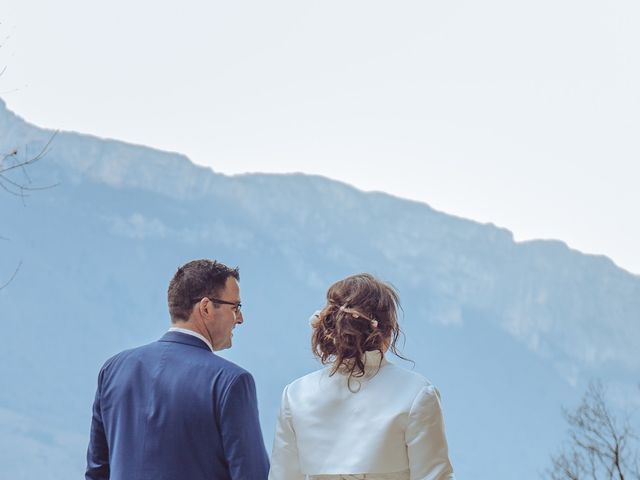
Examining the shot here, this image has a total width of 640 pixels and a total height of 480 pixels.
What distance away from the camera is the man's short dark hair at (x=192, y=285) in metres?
1.82

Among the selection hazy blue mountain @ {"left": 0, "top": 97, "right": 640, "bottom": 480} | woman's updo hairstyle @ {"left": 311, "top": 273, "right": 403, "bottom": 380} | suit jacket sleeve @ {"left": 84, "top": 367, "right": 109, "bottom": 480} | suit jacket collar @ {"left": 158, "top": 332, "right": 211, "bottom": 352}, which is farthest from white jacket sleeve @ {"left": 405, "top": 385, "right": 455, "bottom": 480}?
hazy blue mountain @ {"left": 0, "top": 97, "right": 640, "bottom": 480}

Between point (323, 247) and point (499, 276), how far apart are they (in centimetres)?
1250

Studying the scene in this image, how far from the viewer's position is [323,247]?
72.3 meters

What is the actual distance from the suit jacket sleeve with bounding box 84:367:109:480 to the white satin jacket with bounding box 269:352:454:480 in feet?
1.12

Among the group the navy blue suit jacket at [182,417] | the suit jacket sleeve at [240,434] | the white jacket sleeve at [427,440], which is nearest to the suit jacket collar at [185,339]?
the navy blue suit jacket at [182,417]

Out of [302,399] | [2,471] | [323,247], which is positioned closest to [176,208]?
[323,247]

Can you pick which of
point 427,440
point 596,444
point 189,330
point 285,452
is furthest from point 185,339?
point 596,444

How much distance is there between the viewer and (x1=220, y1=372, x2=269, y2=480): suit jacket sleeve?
5.60ft

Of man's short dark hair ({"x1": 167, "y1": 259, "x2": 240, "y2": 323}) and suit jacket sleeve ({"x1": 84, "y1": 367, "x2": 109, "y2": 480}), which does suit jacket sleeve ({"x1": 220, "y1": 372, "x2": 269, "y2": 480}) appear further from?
suit jacket sleeve ({"x1": 84, "y1": 367, "x2": 109, "y2": 480})

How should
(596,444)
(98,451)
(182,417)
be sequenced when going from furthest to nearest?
(596,444) < (98,451) < (182,417)

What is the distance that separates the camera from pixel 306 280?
70.1 metres

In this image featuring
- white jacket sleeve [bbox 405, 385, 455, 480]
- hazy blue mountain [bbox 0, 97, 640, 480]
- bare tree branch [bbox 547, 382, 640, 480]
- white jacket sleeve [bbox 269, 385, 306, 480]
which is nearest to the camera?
white jacket sleeve [bbox 405, 385, 455, 480]

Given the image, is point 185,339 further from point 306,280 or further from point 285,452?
point 306,280

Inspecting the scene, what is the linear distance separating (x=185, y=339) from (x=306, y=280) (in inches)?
2691
